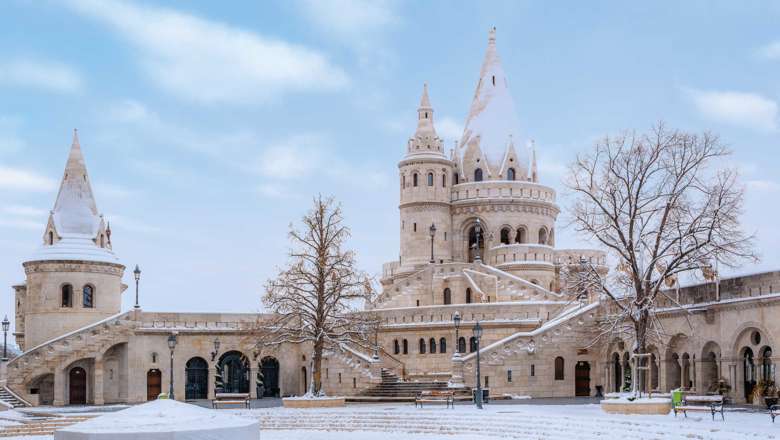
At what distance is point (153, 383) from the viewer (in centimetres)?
5356

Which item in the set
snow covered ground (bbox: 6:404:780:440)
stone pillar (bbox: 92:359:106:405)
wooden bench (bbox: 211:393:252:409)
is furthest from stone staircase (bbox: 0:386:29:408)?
snow covered ground (bbox: 6:404:780:440)

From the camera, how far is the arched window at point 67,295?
178 ft

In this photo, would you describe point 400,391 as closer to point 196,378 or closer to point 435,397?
point 435,397

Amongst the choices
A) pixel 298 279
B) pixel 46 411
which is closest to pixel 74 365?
pixel 46 411

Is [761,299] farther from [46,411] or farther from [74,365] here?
[74,365]

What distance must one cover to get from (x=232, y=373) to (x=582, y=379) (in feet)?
55.4

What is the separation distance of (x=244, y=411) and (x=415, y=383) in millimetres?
9147

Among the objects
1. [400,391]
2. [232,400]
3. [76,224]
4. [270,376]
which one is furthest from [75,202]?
[400,391]

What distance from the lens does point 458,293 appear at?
202 ft

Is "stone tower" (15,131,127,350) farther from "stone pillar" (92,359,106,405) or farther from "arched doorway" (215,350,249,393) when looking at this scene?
"arched doorway" (215,350,249,393)

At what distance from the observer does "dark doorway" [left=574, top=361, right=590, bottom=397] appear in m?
50.2

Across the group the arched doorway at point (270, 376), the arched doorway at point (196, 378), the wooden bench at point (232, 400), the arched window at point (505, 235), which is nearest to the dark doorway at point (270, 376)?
the arched doorway at point (270, 376)

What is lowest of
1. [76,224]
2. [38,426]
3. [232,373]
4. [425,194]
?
[38,426]

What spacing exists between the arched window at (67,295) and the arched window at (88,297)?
630mm
